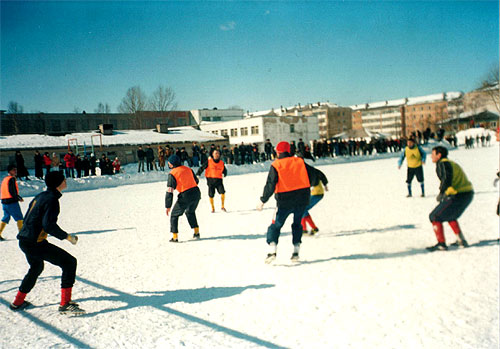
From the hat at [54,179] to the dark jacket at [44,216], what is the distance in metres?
0.05

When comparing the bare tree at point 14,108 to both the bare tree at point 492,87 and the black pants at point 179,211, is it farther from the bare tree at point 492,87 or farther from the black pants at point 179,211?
the bare tree at point 492,87

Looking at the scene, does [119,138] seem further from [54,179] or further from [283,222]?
[283,222]

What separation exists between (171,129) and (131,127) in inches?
12.8

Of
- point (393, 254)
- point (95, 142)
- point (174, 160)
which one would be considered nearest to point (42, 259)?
point (95, 142)

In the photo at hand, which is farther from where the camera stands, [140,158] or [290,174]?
[290,174]

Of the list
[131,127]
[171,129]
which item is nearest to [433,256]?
[171,129]

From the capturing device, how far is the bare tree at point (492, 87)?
10.4 feet

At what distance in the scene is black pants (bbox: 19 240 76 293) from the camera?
9.09ft

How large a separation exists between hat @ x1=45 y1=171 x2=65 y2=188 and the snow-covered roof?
21cm

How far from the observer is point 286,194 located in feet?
12.2

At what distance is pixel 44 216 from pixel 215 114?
170 cm

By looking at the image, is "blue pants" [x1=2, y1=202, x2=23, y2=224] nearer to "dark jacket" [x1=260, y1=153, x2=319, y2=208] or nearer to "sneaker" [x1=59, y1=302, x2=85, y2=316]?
"sneaker" [x1=59, y1=302, x2=85, y2=316]

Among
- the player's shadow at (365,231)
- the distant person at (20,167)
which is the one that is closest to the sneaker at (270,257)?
the player's shadow at (365,231)

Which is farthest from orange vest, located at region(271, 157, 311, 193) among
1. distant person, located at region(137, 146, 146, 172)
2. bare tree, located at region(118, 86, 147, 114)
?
bare tree, located at region(118, 86, 147, 114)
